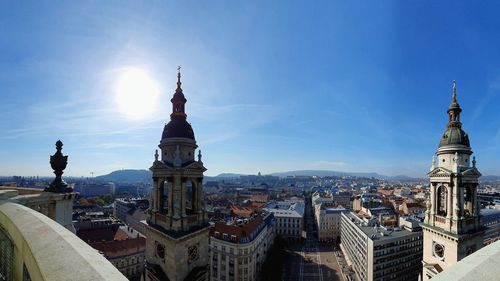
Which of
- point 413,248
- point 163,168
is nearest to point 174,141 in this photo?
point 163,168

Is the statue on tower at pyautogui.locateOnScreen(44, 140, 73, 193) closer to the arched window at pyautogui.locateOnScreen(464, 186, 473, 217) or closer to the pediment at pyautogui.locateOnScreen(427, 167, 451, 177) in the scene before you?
the pediment at pyautogui.locateOnScreen(427, 167, 451, 177)

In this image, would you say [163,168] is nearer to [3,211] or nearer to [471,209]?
[3,211]

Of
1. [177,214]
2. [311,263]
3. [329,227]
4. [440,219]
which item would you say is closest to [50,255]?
[177,214]

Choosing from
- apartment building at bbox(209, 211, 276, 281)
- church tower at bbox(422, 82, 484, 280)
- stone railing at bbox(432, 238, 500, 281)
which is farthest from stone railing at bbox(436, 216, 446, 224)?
apartment building at bbox(209, 211, 276, 281)

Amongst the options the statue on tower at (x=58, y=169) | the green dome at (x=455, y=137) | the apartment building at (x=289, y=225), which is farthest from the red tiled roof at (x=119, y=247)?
the green dome at (x=455, y=137)

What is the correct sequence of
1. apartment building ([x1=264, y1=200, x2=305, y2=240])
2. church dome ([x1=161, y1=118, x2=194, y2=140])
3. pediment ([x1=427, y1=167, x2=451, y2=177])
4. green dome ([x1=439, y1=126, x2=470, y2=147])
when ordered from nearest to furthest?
1. church dome ([x1=161, y1=118, x2=194, y2=140])
2. pediment ([x1=427, y1=167, x2=451, y2=177])
3. green dome ([x1=439, y1=126, x2=470, y2=147])
4. apartment building ([x1=264, y1=200, x2=305, y2=240])

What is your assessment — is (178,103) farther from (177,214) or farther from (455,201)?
(455,201)
